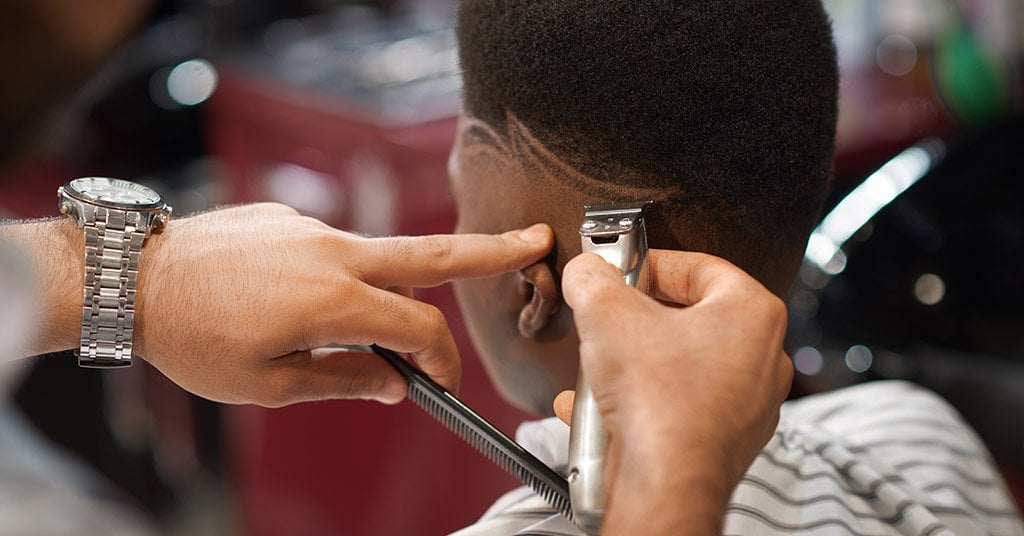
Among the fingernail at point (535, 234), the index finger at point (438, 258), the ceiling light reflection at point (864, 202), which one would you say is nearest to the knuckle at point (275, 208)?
the index finger at point (438, 258)

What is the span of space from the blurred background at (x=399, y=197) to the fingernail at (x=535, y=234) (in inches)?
10.5

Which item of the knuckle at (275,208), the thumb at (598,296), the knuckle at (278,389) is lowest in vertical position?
the knuckle at (278,389)

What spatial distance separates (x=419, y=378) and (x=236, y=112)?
146 centimetres

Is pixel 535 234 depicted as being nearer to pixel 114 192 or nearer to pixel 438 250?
pixel 438 250

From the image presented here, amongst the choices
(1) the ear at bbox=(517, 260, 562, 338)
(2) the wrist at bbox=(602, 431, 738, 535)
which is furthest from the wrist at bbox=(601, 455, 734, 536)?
(1) the ear at bbox=(517, 260, 562, 338)

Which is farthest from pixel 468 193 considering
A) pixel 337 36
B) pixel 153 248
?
pixel 337 36

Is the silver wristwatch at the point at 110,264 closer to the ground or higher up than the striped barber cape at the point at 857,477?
higher up

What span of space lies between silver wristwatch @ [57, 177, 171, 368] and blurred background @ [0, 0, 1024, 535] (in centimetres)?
25

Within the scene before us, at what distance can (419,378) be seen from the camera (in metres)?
1.06

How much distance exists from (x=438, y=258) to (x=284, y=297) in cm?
14

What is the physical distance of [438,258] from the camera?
1.01 m

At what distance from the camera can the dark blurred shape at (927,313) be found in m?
1.81

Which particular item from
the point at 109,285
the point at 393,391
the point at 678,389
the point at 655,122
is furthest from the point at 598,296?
the point at 109,285

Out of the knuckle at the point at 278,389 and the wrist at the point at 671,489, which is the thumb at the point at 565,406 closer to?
the wrist at the point at 671,489
